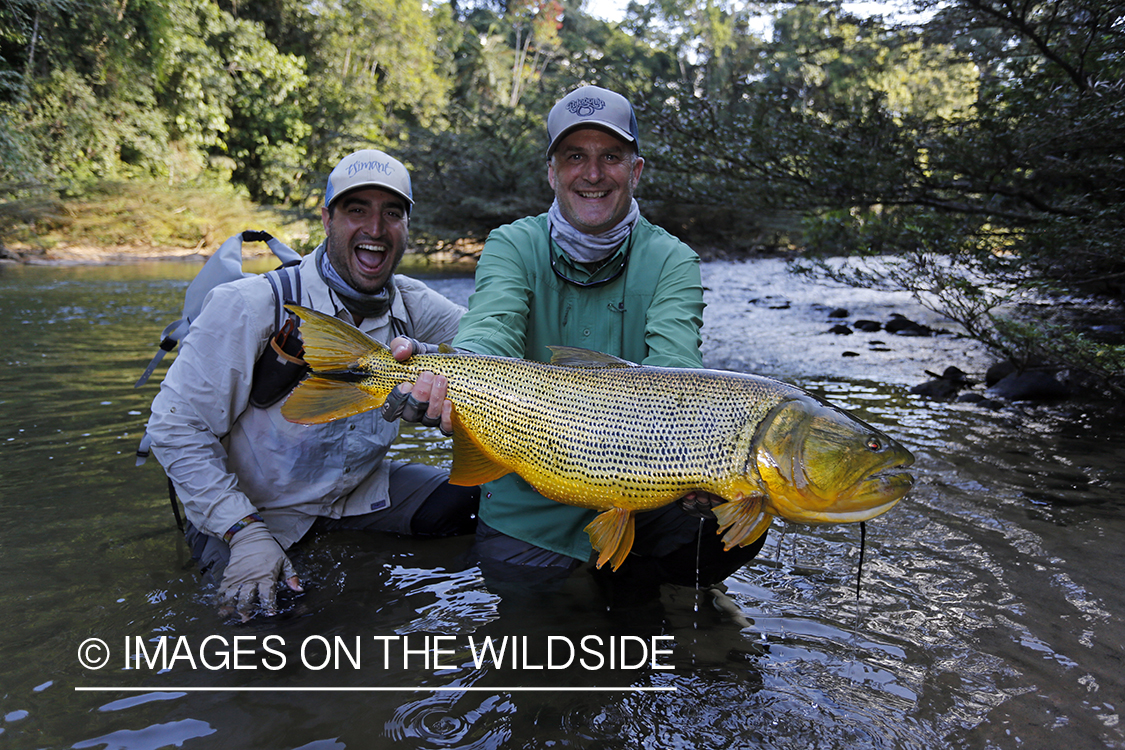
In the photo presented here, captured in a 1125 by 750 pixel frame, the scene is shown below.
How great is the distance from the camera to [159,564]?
402 centimetres

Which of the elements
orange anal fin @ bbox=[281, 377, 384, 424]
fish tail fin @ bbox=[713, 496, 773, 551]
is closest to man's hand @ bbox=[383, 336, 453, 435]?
orange anal fin @ bbox=[281, 377, 384, 424]

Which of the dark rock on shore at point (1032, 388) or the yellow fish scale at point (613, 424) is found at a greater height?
the yellow fish scale at point (613, 424)

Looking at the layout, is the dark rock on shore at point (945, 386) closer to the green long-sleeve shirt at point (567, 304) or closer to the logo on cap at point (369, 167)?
the green long-sleeve shirt at point (567, 304)

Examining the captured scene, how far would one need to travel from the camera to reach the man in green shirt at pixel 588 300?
3.41 m

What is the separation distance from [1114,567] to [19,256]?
2862cm

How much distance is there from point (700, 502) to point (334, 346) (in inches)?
65.7

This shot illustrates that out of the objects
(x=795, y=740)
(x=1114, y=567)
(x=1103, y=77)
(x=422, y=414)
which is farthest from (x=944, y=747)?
(x=1103, y=77)

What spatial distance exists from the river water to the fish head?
35.5 inches

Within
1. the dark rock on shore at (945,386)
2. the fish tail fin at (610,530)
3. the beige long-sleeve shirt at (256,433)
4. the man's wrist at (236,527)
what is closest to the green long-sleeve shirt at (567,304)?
the fish tail fin at (610,530)

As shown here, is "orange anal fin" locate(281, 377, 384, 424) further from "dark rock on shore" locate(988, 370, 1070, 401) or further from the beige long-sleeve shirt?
"dark rock on shore" locate(988, 370, 1070, 401)

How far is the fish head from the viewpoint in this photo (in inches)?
95.3

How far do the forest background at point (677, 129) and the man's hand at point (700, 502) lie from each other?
4.44 meters

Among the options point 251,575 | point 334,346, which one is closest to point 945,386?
point 334,346

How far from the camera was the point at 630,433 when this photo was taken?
265 cm
